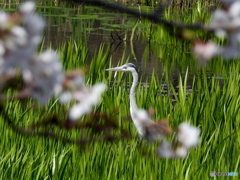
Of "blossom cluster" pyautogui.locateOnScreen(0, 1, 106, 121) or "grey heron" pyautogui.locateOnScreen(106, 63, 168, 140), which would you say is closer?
"blossom cluster" pyautogui.locateOnScreen(0, 1, 106, 121)

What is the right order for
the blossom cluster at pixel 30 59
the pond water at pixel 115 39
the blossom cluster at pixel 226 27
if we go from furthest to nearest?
the pond water at pixel 115 39 < the blossom cluster at pixel 226 27 < the blossom cluster at pixel 30 59

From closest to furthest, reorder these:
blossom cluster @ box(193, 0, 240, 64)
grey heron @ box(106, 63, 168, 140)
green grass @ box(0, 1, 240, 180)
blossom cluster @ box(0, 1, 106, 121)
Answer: blossom cluster @ box(0, 1, 106, 121) < blossom cluster @ box(193, 0, 240, 64) < grey heron @ box(106, 63, 168, 140) < green grass @ box(0, 1, 240, 180)

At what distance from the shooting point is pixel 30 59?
0.87 meters

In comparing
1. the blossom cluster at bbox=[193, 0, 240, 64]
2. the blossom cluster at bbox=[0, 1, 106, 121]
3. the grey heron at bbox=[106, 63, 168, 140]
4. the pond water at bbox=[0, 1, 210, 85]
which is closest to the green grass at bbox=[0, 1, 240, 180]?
the grey heron at bbox=[106, 63, 168, 140]

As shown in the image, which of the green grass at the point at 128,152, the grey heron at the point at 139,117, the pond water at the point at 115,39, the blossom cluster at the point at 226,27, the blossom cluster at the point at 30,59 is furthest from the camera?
the pond water at the point at 115,39

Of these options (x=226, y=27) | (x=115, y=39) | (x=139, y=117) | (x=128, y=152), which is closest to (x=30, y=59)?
(x=226, y=27)

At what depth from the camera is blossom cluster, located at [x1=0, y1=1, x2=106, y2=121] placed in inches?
33.5

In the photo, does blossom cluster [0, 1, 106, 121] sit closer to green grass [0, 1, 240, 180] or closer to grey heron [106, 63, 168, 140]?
grey heron [106, 63, 168, 140]

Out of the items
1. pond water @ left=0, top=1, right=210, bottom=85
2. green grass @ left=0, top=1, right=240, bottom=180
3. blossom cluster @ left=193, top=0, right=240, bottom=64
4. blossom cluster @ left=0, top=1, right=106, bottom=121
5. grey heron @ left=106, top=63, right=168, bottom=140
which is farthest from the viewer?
pond water @ left=0, top=1, right=210, bottom=85

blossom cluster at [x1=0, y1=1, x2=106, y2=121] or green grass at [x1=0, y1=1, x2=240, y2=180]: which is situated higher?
blossom cluster at [x1=0, y1=1, x2=106, y2=121]

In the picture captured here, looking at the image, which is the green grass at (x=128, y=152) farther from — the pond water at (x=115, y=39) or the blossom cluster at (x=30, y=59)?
the pond water at (x=115, y=39)

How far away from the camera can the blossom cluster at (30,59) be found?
33.5 inches

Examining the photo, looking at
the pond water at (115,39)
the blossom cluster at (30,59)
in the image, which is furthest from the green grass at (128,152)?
the pond water at (115,39)

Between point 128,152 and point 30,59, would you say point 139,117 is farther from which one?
point 30,59
